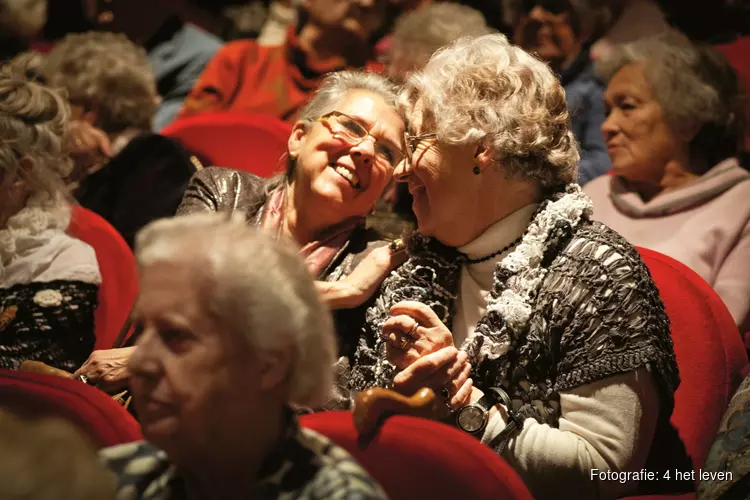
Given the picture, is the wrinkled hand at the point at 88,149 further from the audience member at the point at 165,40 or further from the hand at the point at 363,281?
the hand at the point at 363,281

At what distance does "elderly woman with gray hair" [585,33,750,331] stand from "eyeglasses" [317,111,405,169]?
2.87 ft

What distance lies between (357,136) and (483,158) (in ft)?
1.48

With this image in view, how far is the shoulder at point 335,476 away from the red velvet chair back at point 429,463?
21cm

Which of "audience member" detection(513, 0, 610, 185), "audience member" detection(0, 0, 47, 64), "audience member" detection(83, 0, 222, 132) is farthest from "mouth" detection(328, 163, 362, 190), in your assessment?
"audience member" detection(0, 0, 47, 64)

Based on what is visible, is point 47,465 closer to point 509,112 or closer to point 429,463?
point 429,463

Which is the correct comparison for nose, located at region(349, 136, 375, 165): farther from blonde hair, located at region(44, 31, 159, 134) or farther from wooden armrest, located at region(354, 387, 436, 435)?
blonde hair, located at region(44, 31, 159, 134)

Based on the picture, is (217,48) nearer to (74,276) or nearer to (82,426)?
(74,276)

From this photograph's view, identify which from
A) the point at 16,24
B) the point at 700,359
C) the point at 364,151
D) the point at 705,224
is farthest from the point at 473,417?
the point at 16,24

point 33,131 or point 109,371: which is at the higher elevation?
point 33,131

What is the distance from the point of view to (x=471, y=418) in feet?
5.52

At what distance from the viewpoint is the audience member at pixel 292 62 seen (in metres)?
3.60

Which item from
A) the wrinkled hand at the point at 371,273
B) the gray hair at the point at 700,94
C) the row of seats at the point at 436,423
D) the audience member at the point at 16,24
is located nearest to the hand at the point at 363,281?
the wrinkled hand at the point at 371,273

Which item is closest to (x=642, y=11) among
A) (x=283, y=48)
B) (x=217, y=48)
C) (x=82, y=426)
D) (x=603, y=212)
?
(x=603, y=212)

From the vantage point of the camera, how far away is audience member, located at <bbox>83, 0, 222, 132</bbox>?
13.2 ft
